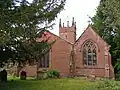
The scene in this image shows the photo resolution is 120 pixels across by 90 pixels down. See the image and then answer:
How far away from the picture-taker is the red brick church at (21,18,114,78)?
47.7m

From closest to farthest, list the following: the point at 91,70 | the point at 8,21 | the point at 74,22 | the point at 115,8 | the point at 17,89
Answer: the point at 8,21 < the point at 17,89 < the point at 115,8 < the point at 91,70 < the point at 74,22

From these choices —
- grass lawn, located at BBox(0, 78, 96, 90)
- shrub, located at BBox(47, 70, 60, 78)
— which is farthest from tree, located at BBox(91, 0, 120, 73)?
grass lawn, located at BBox(0, 78, 96, 90)

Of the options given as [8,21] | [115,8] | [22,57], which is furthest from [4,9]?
[115,8]

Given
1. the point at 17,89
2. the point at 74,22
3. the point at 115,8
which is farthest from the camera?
the point at 74,22

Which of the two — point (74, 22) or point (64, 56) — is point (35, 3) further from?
point (74, 22)

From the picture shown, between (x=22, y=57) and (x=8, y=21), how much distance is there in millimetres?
9803

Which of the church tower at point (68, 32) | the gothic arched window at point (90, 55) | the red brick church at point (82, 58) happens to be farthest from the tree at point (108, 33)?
the church tower at point (68, 32)

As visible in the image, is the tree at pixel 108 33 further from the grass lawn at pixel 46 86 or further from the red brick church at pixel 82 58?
the grass lawn at pixel 46 86

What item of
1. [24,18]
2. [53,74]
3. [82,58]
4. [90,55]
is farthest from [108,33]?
[24,18]

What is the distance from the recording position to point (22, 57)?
104ft

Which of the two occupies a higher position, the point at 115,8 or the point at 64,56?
the point at 115,8

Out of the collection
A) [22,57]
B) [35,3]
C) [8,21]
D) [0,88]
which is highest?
[35,3]

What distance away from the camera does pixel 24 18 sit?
74.9ft

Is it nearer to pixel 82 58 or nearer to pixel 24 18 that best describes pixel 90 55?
pixel 82 58
